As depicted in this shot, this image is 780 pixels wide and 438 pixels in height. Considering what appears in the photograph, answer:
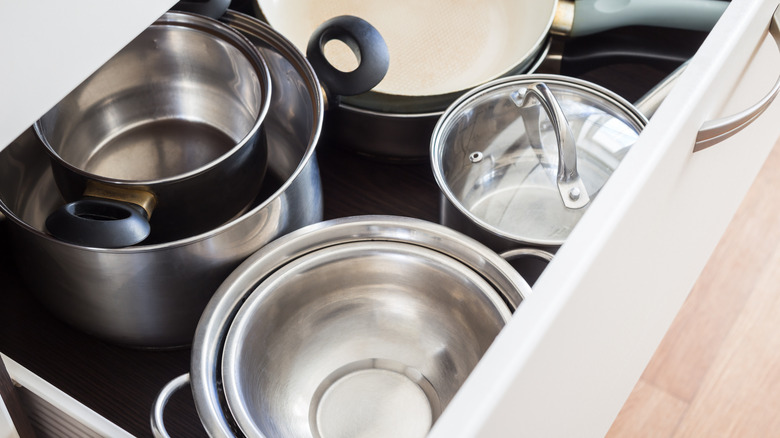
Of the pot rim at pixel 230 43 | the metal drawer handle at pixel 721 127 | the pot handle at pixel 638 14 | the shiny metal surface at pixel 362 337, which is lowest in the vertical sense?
the shiny metal surface at pixel 362 337

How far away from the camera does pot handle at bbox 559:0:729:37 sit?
77 cm

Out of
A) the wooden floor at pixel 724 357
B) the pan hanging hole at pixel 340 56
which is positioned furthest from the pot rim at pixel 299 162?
the wooden floor at pixel 724 357

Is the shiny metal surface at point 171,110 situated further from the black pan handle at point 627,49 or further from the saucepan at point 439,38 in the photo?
the black pan handle at point 627,49

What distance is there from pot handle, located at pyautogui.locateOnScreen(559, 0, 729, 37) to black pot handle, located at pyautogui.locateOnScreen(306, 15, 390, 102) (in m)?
0.26

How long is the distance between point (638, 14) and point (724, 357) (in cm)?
46

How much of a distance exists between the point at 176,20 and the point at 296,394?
13.1 inches

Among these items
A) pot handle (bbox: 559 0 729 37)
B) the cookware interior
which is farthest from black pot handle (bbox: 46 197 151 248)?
pot handle (bbox: 559 0 729 37)

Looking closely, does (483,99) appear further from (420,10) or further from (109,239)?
(109,239)

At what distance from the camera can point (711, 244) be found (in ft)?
2.71

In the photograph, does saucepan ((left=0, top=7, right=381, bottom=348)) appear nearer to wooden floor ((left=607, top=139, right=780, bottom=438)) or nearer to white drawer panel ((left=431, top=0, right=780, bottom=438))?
white drawer panel ((left=431, top=0, right=780, bottom=438))

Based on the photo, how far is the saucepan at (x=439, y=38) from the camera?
71cm

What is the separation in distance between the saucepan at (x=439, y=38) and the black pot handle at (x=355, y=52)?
0.23 ft

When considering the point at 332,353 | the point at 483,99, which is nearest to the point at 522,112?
the point at 483,99

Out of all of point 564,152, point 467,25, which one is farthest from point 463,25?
Result: point 564,152
